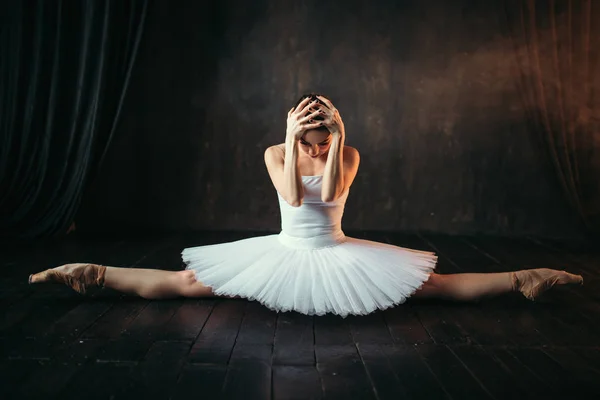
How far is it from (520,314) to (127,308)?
171cm

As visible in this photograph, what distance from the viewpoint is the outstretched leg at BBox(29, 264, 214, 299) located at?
2529 millimetres

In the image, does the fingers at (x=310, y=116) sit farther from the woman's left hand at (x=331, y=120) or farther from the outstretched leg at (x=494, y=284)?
the outstretched leg at (x=494, y=284)

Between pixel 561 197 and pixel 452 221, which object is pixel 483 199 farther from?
pixel 561 197

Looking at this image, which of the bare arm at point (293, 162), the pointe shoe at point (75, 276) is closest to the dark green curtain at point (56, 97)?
the pointe shoe at point (75, 276)

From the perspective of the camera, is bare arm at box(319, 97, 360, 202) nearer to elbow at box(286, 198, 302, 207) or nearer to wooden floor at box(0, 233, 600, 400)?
elbow at box(286, 198, 302, 207)

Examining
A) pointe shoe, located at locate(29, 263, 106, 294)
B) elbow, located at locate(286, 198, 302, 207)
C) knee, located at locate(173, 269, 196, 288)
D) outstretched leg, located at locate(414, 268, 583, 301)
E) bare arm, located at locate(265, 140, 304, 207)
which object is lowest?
outstretched leg, located at locate(414, 268, 583, 301)

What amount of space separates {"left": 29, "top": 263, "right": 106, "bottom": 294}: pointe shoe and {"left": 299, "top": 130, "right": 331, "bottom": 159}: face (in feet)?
3.39

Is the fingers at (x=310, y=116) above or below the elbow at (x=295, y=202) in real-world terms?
above

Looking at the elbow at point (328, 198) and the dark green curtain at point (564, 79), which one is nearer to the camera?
the elbow at point (328, 198)

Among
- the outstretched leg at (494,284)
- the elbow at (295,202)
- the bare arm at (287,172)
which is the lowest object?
the outstretched leg at (494,284)

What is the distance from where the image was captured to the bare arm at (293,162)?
7.77 feet

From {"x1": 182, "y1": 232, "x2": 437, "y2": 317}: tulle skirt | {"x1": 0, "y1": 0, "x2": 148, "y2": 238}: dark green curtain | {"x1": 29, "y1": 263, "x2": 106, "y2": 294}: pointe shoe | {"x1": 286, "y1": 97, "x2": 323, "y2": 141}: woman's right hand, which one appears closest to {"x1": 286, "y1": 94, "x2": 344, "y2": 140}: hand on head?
{"x1": 286, "y1": 97, "x2": 323, "y2": 141}: woman's right hand

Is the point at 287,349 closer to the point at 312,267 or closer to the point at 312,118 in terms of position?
the point at 312,267

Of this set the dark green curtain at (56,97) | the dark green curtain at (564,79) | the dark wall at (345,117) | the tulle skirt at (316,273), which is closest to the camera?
the tulle skirt at (316,273)
